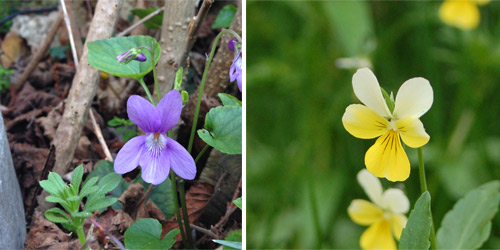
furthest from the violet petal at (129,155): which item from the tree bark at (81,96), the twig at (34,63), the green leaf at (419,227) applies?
the twig at (34,63)

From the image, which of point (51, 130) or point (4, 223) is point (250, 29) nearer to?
point (51, 130)

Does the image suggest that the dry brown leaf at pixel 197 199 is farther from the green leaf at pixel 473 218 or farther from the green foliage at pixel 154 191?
the green leaf at pixel 473 218

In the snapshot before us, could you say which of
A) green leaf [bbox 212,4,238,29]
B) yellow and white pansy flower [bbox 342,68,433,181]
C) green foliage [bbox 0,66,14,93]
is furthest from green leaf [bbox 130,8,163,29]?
yellow and white pansy flower [bbox 342,68,433,181]

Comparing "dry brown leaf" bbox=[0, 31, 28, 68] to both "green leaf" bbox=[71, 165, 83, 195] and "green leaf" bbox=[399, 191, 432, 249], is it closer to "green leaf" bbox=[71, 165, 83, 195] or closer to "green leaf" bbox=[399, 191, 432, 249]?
"green leaf" bbox=[71, 165, 83, 195]

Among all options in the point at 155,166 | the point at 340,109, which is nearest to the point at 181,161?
the point at 155,166

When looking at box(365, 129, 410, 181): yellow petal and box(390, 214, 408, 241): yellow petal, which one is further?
box(390, 214, 408, 241): yellow petal

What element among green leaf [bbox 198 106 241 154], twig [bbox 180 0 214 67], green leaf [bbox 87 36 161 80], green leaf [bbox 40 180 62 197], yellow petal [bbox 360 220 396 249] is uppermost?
twig [bbox 180 0 214 67]
